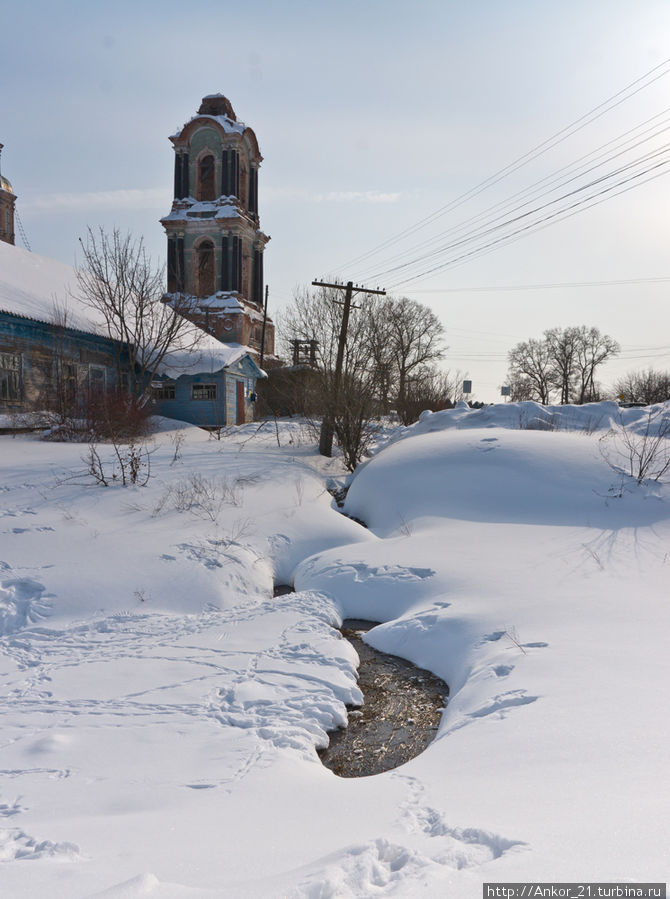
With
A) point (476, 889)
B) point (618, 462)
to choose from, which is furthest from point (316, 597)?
point (618, 462)

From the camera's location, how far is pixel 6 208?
4359 cm

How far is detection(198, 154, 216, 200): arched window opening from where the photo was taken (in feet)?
121

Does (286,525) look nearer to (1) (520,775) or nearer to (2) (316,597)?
(2) (316,597)

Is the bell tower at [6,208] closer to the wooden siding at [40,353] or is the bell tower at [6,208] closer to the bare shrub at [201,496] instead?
the wooden siding at [40,353]

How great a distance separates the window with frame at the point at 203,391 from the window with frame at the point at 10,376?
8201mm

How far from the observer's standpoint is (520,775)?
2773mm

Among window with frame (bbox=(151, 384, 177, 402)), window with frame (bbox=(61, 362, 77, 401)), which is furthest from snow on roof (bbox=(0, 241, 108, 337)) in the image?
window with frame (bbox=(151, 384, 177, 402))

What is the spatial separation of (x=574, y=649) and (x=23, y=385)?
1795 centimetres

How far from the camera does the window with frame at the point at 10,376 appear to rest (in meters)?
16.6

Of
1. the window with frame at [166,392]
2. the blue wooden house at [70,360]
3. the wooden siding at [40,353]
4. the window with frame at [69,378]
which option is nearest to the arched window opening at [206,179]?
the blue wooden house at [70,360]

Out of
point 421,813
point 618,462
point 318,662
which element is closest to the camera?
point 421,813

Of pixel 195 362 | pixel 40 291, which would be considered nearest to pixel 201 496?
pixel 40 291

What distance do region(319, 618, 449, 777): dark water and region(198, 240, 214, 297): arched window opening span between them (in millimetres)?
34880

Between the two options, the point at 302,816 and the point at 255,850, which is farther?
the point at 302,816
